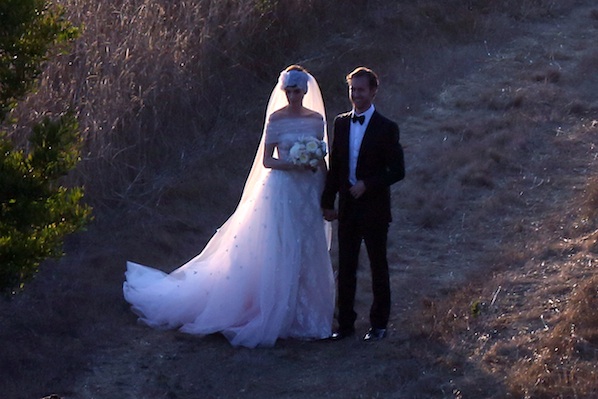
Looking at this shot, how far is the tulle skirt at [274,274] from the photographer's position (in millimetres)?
7918

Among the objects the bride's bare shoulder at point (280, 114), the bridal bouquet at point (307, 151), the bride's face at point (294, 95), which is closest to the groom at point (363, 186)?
the bridal bouquet at point (307, 151)

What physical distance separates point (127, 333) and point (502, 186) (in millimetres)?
5104

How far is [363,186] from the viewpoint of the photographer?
7.29 meters

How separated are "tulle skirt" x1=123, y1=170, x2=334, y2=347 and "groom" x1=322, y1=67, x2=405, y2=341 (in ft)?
0.77

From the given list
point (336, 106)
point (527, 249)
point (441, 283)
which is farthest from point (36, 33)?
point (336, 106)

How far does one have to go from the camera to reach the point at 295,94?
25.4ft

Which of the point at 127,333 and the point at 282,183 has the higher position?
the point at 282,183

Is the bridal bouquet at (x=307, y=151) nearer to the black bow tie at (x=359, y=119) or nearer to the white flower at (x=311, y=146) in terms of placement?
the white flower at (x=311, y=146)

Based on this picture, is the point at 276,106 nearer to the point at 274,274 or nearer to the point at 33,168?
the point at 274,274

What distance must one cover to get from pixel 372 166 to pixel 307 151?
0.57 metres

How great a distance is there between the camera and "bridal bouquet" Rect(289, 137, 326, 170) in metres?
7.71

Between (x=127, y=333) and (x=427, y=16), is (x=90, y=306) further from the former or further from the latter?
(x=427, y=16)

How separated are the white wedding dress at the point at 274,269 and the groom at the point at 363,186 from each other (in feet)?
0.80

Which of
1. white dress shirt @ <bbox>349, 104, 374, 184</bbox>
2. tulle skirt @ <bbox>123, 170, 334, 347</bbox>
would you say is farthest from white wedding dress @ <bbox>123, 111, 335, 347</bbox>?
white dress shirt @ <bbox>349, 104, 374, 184</bbox>
